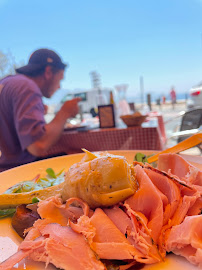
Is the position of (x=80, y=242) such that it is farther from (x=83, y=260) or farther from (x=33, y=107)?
(x=33, y=107)

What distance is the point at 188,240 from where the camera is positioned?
0.41 m

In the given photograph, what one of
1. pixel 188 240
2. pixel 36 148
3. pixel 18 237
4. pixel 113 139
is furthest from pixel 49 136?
pixel 188 240

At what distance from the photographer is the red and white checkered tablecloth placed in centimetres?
194

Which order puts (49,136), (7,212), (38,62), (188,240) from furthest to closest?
(38,62), (49,136), (7,212), (188,240)

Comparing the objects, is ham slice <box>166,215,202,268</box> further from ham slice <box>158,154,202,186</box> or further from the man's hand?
the man's hand

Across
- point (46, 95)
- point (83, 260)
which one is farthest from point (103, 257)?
point (46, 95)

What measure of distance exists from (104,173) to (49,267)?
Result: 227 millimetres

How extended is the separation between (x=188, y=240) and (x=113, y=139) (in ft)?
5.45

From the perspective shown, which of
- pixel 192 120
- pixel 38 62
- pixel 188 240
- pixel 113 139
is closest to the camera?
pixel 188 240

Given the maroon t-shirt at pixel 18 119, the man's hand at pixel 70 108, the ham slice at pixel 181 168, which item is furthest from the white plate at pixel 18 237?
the man's hand at pixel 70 108

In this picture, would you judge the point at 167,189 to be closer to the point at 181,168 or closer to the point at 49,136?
the point at 181,168

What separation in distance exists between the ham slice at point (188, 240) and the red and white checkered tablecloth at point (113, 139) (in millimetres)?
1510

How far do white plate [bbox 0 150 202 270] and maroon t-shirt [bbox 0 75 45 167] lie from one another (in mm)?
824

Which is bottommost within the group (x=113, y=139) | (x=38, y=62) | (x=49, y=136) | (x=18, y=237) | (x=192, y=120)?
(x=192, y=120)
